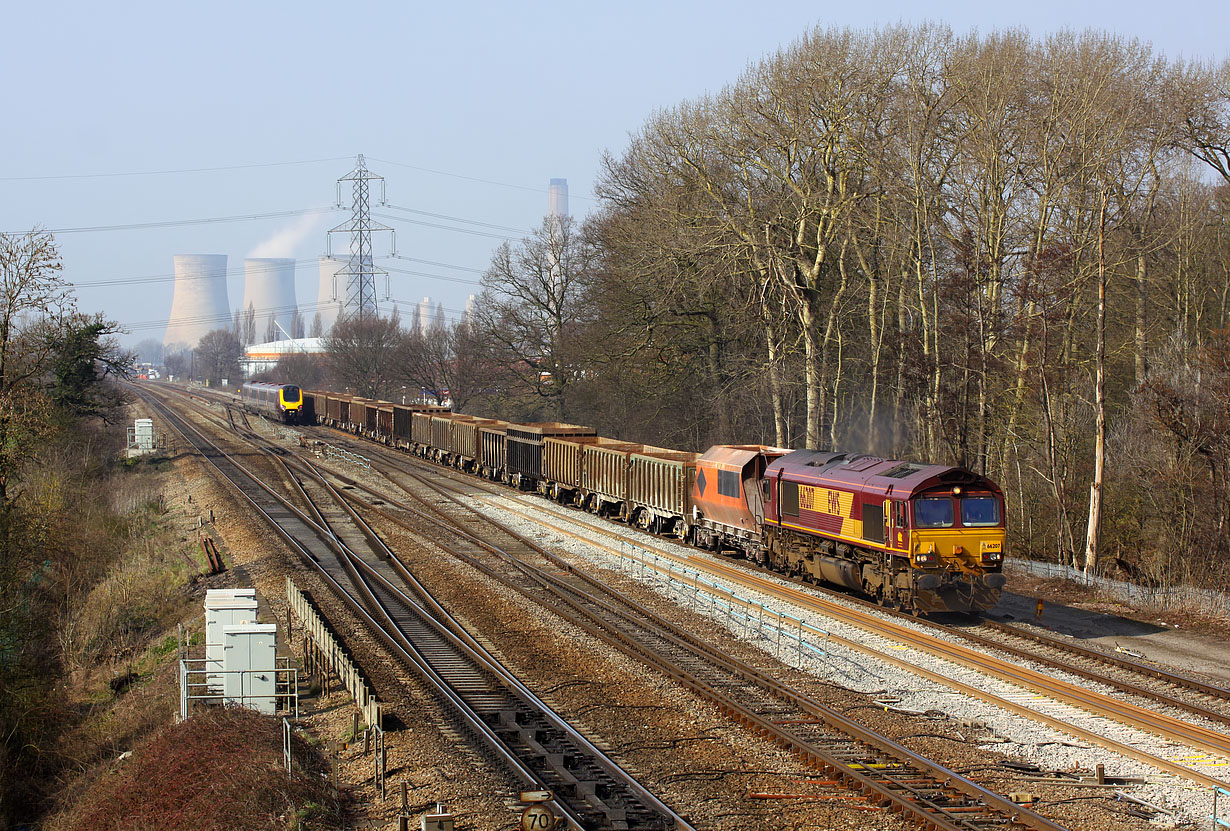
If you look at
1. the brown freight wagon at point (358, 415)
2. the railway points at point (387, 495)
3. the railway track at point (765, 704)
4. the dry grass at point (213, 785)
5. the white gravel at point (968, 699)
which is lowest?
the dry grass at point (213, 785)

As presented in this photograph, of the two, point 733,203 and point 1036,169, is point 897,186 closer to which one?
point 1036,169

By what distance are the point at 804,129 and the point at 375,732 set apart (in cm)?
2809

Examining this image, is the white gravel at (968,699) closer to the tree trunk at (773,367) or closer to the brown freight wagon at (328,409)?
the tree trunk at (773,367)

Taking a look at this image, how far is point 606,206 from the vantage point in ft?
178

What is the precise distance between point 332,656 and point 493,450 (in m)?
30.1

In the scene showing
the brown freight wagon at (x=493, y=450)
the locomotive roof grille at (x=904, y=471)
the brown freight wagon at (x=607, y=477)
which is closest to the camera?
the locomotive roof grille at (x=904, y=471)

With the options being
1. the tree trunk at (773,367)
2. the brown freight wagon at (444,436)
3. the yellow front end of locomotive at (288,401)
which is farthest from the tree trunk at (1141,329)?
the yellow front end of locomotive at (288,401)

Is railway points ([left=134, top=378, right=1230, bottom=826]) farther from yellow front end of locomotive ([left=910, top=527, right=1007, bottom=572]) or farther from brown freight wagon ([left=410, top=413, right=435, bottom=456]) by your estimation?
yellow front end of locomotive ([left=910, top=527, right=1007, bottom=572])

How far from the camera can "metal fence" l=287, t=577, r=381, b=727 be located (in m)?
14.4

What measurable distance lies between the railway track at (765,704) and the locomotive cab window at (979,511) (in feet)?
19.4

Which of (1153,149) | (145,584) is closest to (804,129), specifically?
(1153,149)

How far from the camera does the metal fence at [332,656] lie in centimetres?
1445

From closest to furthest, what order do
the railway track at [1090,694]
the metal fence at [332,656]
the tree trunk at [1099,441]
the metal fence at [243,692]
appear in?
1. the railway track at [1090,694]
2. the metal fence at [332,656]
3. the metal fence at [243,692]
4. the tree trunk at [1099,441]

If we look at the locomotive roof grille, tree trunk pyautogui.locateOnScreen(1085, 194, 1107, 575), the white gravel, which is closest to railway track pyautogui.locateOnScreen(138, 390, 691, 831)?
the white gravel
